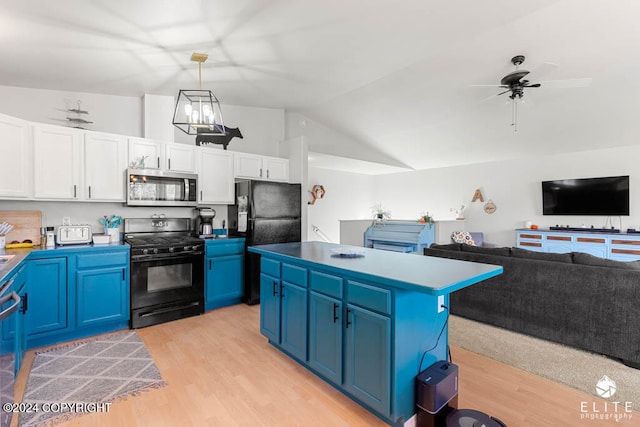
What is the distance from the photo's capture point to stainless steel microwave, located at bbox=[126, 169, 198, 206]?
3547 millimetres

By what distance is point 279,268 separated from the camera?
8.66 ft

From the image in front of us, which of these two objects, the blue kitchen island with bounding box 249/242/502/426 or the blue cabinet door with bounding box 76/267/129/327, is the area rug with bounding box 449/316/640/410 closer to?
the blue kitchen island with bounding box 249/242/502/426

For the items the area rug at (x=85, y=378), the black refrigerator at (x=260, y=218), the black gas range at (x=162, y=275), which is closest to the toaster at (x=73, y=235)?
the black gas range at (x=162, y=275)

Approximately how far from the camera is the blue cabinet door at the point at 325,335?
80.6 inches

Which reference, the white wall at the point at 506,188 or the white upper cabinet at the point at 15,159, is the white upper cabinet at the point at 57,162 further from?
the white wall at the point at 506,188

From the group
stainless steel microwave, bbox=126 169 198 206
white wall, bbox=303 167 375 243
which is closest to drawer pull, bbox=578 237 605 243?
white wall, bbox=303 167 375 243

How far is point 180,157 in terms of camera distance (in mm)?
3969

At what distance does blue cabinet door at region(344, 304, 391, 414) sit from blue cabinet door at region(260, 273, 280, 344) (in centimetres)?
88

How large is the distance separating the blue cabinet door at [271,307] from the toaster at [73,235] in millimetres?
2034

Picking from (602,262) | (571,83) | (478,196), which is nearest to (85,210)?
(602,262)

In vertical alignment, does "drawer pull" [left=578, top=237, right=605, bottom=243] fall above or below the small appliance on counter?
below

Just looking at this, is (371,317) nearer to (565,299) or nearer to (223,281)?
(565,299)

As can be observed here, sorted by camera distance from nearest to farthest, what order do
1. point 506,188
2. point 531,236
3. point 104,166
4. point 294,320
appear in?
point 294,320 → point 104,166 → point 531,236 → point 506,188

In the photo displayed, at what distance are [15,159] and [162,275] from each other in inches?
68.7
